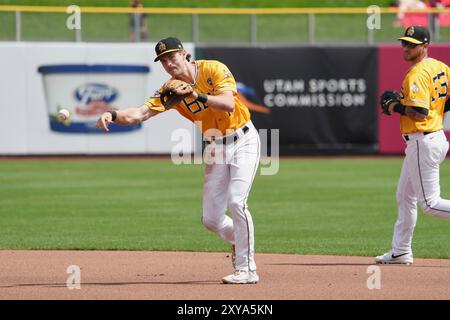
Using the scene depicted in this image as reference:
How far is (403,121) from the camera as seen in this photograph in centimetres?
859

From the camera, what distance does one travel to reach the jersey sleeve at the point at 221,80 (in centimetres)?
754

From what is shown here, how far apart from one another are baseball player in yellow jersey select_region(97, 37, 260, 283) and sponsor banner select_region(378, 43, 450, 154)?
1392 centimetres

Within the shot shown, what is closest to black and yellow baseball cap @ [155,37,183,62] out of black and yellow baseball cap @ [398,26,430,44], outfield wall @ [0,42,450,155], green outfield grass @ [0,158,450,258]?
black and yellow baseball cap @ [398,26,430,44]

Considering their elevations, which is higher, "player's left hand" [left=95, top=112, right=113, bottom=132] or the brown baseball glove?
the brown baseball glove

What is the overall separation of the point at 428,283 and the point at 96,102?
14.3 metres

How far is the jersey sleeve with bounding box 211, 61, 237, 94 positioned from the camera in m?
7.54

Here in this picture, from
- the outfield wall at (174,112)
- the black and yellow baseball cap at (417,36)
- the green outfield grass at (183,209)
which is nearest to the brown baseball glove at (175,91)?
the black and yellow baseball cap at (417,36)

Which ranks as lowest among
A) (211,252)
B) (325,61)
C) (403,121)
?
(211,252)

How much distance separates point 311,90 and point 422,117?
13.3m

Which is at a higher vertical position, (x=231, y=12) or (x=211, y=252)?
(x=231, y=12)

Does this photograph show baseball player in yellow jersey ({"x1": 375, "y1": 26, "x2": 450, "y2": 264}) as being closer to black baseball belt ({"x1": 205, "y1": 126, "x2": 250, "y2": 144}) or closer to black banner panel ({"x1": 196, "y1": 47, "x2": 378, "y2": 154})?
black baseball belt ({"x1": 205, "y1": 126, "x2": 250, "y2": 144})

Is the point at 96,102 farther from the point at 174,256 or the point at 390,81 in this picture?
the point at 174,256

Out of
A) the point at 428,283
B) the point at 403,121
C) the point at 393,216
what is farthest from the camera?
the point at 393,216
